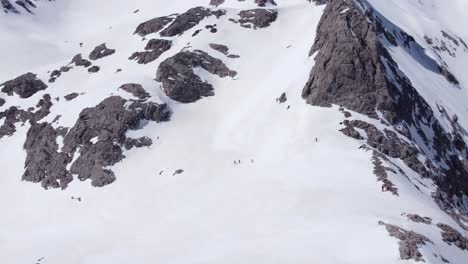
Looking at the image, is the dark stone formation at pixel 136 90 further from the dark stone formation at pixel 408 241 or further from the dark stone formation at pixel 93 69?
the dark stone formation at pixel 408 241

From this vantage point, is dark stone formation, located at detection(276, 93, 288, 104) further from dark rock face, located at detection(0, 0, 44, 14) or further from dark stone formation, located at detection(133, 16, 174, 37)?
dark rock face, located at detection(0, 0, 44, 14)

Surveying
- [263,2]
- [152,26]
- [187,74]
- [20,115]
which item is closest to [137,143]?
[187,74]

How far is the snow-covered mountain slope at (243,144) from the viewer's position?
5066 centimetres

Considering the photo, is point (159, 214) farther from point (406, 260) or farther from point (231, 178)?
point (406, 260)

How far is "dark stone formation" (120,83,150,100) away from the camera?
80431 mm

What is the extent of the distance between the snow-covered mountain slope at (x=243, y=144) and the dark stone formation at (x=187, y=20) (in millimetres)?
354

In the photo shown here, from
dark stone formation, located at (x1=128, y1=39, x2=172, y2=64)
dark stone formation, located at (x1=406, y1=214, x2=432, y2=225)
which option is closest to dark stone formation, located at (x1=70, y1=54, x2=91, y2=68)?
dark stone formation, located at (x1=128, y1=39, x2=172, y2=64)

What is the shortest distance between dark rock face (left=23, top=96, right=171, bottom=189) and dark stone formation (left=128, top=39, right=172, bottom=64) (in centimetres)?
1290

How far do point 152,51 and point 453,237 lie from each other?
186 feet

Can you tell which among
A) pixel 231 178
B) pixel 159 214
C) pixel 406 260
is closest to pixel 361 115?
pixel 231 178

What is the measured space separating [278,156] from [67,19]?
92454 mm

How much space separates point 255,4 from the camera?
106 meters

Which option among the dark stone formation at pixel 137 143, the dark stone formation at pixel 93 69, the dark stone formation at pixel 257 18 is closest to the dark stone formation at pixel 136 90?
the dark stone formation at pixel 137 143

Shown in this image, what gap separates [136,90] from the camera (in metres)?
81.1
